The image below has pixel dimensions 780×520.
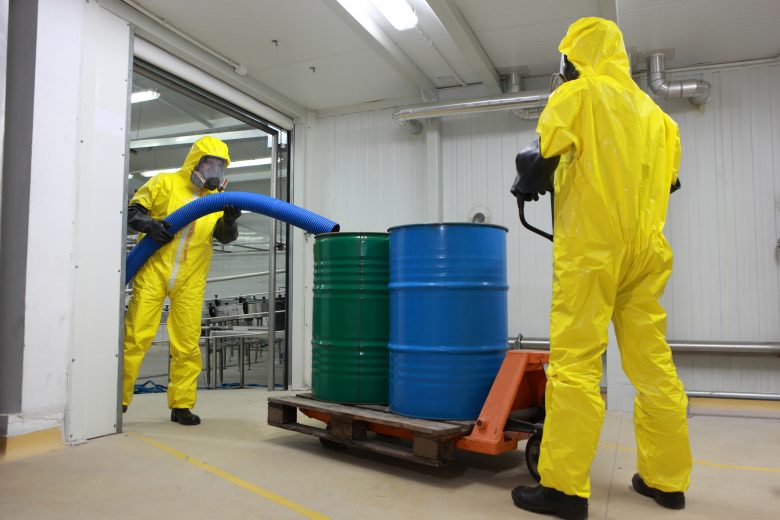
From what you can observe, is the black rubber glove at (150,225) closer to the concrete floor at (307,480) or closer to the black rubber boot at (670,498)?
the concrete floor at (307,480)

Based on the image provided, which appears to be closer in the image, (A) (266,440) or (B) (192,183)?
(A) (266,440)

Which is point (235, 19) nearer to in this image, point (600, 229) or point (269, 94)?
point (269, 94)

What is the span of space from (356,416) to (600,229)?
1.48 m

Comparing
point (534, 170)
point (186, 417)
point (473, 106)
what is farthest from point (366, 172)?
point (534, 170)

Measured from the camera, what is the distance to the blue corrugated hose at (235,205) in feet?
10.9

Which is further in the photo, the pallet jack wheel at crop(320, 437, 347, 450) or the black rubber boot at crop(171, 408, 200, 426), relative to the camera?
the black rubber boot at crop(171, 408, 200, 426)

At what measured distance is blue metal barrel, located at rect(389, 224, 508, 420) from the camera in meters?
2.57

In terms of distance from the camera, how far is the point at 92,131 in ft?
10.5

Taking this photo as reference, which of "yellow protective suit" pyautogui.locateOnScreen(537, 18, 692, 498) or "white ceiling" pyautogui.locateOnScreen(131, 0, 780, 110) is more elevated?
"white ceiling" pyautogui.locateOnScreen(131, 0, 780, 110)

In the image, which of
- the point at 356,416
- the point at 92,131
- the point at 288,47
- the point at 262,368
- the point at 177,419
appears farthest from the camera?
the point at 262,368

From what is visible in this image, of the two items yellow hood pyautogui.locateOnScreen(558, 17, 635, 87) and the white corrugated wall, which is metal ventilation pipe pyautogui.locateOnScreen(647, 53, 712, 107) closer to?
the white corrugated wall

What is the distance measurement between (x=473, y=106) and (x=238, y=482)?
11.5ft

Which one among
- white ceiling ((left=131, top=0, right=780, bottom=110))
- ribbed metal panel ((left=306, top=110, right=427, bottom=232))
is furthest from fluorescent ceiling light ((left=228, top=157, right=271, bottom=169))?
white ceiling ((left=131, top=0, right=780, bottom=110))

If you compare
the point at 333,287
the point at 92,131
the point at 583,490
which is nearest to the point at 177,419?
the point at 333,287
